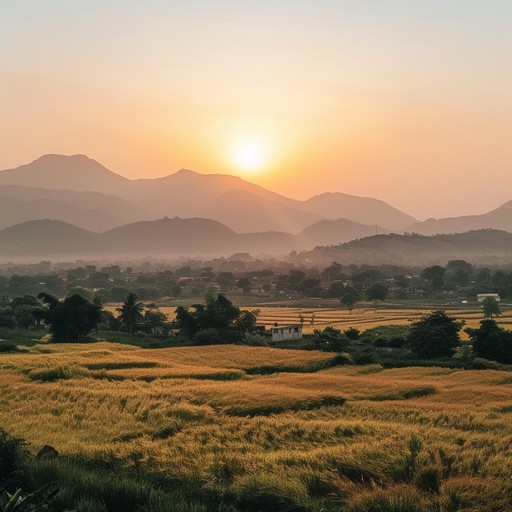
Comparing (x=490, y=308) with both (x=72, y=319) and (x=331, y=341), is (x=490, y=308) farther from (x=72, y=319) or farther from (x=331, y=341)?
(x=72, y=319)

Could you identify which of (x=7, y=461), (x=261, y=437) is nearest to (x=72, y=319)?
(x=261, y=437)

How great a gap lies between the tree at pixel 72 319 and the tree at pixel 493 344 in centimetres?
4622

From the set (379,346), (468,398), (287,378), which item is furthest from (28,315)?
(468,398)

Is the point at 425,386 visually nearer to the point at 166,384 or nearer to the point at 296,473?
the point at 166,384

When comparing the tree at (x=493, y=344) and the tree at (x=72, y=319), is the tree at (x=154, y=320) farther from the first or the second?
the tree at (x=493, y=344)

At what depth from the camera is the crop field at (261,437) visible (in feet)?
55.8

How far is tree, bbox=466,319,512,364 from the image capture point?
59.0 meters

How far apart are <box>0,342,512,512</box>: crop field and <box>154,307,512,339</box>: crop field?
156 ft

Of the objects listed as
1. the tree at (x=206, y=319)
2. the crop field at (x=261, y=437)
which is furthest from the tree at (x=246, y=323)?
the crop field at (x=261, y=437)

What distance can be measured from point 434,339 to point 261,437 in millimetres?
41611

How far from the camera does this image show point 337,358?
188 feet

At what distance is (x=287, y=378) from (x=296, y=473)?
90.3 ft

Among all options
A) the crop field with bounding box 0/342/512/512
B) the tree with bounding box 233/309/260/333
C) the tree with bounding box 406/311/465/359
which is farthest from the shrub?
the tree with bounding box 233/309/260/333

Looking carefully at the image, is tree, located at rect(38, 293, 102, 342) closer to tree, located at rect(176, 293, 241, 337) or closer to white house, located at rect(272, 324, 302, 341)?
tree, located at rect(176, 293, 241, 337)
